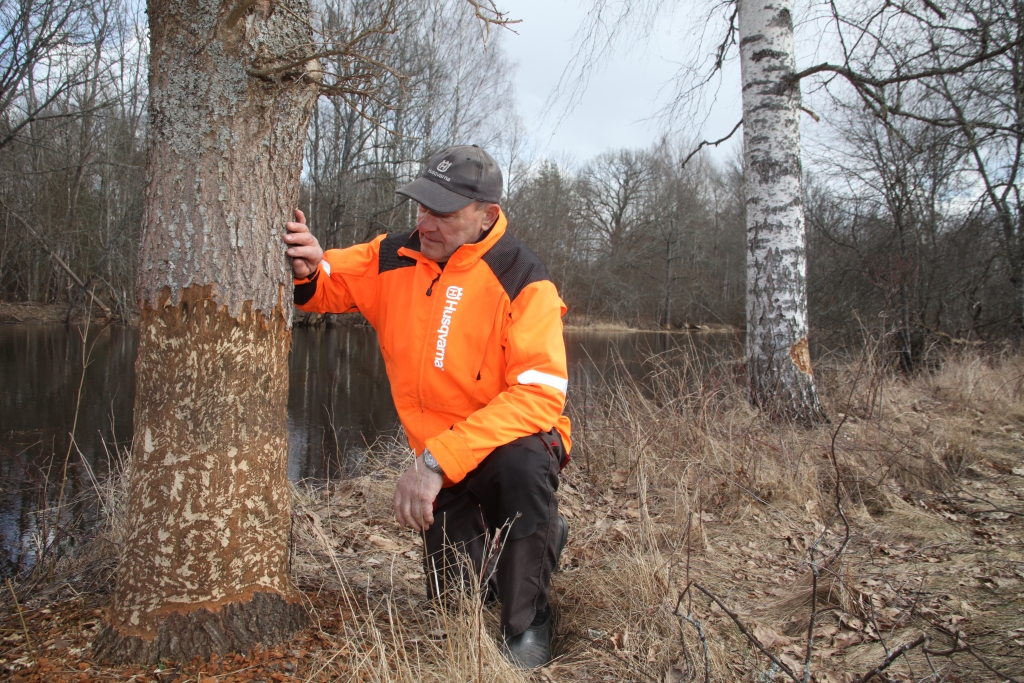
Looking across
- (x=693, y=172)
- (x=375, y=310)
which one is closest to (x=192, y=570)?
(x=375, y=310)

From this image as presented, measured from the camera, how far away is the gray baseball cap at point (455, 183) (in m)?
2.08

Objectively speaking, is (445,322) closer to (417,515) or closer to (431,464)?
(431,464)

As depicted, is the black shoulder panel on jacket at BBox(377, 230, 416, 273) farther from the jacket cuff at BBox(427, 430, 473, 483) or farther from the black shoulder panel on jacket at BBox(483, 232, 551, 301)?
the jacket cuff at BBox(427, 430, 473, 483)

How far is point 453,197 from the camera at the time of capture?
210 centimetres

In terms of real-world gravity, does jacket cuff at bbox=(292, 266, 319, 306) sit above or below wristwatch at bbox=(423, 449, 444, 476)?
above

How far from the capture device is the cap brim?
2.06 meters

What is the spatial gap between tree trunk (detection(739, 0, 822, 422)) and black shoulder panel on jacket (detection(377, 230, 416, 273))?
3.39 m

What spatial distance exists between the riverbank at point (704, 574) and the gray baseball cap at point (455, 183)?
1.18m

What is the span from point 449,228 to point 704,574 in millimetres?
1740

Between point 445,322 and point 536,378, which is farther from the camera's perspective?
point 445,322

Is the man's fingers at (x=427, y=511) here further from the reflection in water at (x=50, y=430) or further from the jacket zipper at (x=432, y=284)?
the reflection in water at (x=50, y=430)

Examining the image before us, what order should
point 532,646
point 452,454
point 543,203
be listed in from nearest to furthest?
1. point 452,454
2. point 532,646
3. point 543,203

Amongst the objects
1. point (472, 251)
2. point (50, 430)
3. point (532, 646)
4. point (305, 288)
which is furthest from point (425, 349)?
point (50, 430)

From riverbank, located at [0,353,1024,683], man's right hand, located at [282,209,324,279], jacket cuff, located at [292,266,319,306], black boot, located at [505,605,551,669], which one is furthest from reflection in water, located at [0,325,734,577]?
black boot, located at [505,605,551,669]
